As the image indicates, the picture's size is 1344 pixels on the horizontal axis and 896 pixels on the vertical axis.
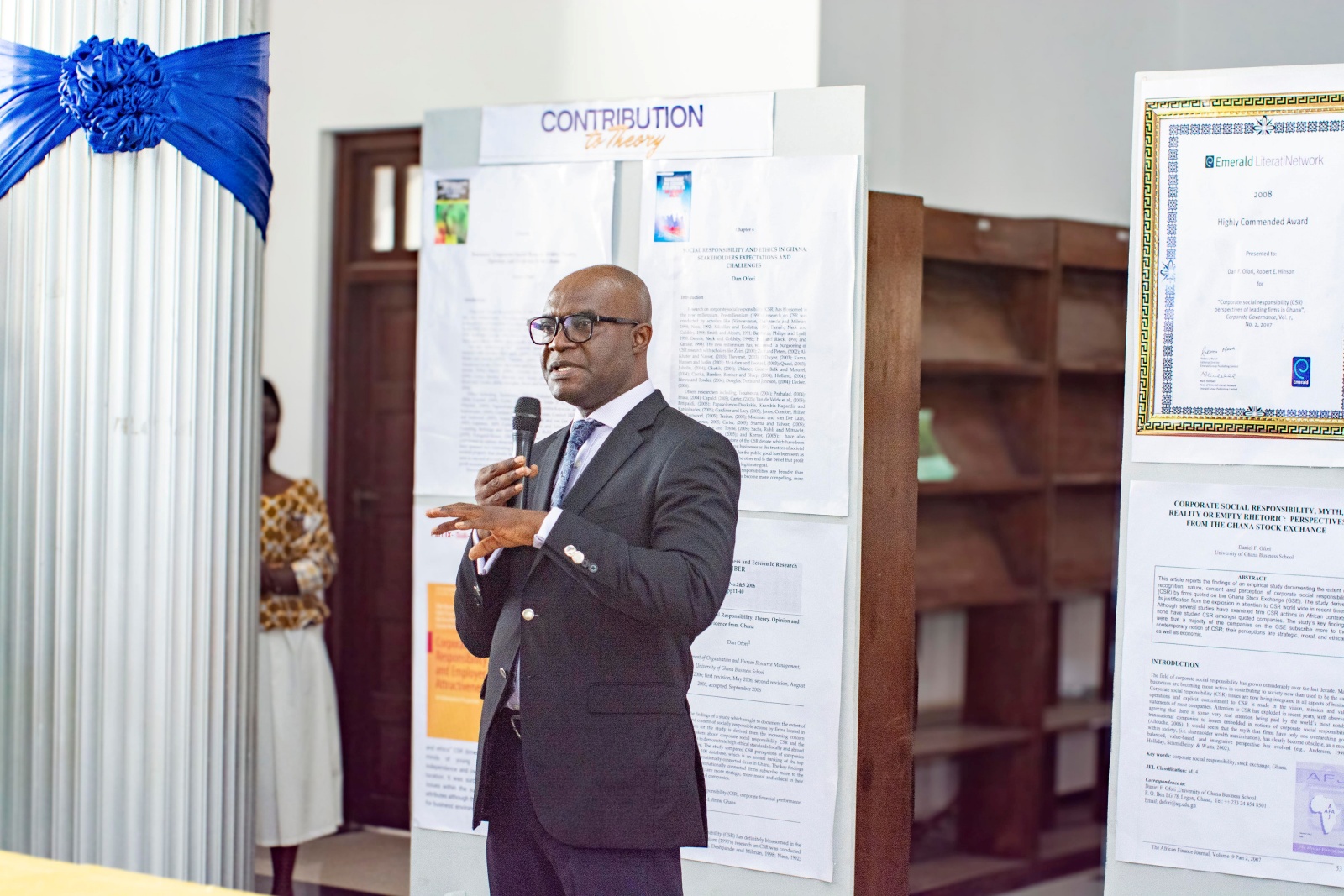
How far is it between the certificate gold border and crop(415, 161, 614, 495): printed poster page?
1156mm

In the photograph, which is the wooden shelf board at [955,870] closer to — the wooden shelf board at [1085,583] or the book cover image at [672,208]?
the wooden shelf board at [1085,583]

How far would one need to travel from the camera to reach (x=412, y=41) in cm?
508

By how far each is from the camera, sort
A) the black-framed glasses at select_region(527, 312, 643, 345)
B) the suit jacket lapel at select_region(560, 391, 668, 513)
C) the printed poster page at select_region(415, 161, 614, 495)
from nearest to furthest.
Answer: the suit jacket lapel at select_region(560, 391, 668, 513)
the black-framed glasses at select_region(527, 312, 643, 345)
the printed poster page at select_region(415, 161, 614, 495)

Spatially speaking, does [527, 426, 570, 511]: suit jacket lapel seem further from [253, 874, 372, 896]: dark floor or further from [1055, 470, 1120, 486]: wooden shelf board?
[1055, 470, 1120, 486]: wooden shelf board

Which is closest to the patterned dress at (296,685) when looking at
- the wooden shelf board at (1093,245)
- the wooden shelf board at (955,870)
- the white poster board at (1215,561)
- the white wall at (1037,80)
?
the wooden shelf board at (955,870)

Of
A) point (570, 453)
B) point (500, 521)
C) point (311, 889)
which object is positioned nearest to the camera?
point (500, 521)

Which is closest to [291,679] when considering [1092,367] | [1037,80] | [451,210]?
[451,210]

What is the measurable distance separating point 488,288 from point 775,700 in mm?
1153

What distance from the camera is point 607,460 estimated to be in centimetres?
259

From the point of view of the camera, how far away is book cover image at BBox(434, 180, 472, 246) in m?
3.04

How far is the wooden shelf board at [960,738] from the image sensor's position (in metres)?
4.83

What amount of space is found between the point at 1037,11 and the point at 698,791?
4.06 metres

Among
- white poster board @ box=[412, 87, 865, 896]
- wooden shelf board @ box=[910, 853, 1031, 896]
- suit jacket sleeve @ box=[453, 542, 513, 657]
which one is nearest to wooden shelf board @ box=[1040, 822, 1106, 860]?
wooden shelf board @ box=[910, 853, 1031, 896]

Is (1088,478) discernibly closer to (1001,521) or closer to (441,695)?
(1001,521)
